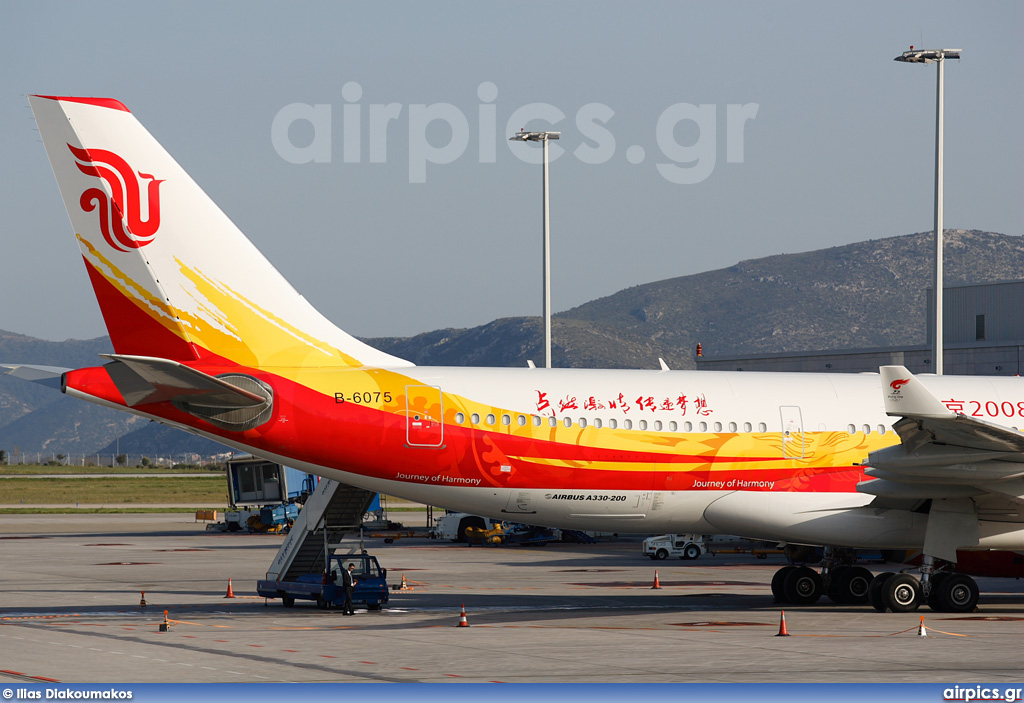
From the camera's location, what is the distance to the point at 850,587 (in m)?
28.4

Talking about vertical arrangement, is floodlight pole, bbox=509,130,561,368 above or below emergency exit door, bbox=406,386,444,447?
above

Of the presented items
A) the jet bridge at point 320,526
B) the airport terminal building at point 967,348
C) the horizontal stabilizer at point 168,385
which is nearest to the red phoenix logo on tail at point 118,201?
the horizontal stabilizer at point 168,385

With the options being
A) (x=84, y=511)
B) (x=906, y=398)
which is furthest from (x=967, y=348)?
(x=84, y=511)

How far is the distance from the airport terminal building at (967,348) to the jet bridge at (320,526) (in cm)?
2981

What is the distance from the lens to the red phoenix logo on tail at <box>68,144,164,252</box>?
23469mm

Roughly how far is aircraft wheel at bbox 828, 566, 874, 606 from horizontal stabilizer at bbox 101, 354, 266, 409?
14.0 m

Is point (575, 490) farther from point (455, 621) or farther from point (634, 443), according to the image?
point (455, 621)

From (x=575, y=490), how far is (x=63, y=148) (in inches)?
475

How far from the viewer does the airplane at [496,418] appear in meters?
23.4

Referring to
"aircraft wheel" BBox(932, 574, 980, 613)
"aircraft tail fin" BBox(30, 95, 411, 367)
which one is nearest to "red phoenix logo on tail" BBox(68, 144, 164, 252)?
"aircraft tail fin" BBox(30, 95, 411, 367)

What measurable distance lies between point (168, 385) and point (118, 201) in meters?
3.98

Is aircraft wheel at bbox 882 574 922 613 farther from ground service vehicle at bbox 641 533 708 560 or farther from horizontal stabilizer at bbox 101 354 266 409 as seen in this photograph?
ground service vehicle at bbox 641 533 708 560

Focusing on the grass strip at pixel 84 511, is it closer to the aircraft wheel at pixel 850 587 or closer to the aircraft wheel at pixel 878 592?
the aircraft wheel at pixel 850 587

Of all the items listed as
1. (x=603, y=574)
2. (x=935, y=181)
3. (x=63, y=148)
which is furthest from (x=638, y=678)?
(x=935, y=181)
